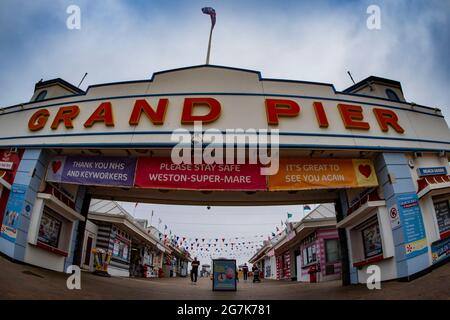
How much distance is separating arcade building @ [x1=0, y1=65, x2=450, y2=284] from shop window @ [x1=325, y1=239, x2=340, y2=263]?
834 cm

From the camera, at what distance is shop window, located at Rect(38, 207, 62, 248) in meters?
8.60

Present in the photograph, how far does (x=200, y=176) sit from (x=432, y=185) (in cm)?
628

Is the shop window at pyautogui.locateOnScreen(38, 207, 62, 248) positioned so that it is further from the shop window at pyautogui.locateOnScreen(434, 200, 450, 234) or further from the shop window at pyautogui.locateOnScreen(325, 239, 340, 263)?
the shop window at pyautogui.locateOnScreen(325, 239, 340, 263)

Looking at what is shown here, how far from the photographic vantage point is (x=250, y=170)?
7.88 metres

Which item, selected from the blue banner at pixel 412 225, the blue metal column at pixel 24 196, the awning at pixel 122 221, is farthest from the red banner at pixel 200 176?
the awning at pixel 122 221

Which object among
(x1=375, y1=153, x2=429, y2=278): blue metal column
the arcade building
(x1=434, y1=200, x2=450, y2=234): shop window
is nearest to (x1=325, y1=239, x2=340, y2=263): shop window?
the arcade building

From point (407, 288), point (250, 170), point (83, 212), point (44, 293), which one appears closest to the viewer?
point (44, 293)

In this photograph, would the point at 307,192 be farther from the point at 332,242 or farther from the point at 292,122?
the point at 332,242

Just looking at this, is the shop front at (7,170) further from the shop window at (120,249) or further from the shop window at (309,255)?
the shop window at (309,255)

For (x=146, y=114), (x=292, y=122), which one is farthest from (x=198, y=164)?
(x=292, y=122)

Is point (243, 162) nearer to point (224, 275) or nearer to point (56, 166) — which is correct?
point (224, 275)

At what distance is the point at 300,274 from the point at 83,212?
1761 cm

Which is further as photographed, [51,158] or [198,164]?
[51,158]

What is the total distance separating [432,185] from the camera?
7.23m
